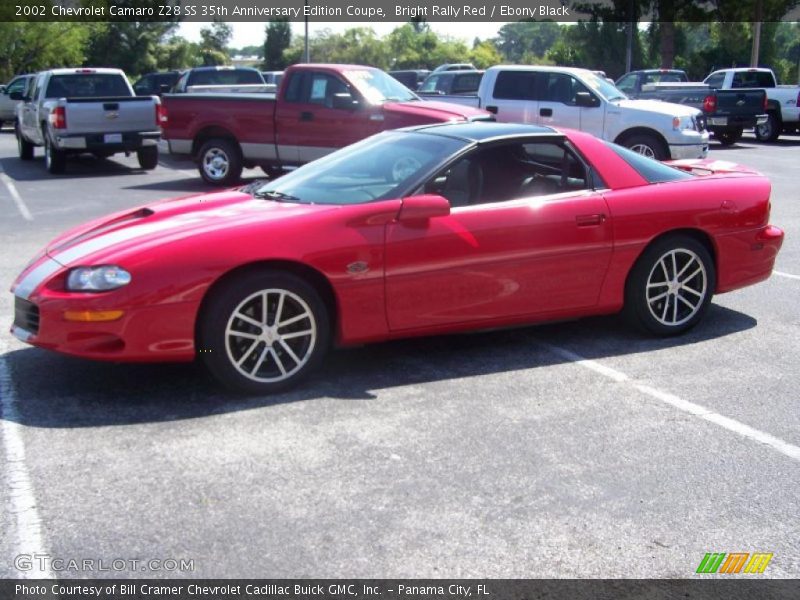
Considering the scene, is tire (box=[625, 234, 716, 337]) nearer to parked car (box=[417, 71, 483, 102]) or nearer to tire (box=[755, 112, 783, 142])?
parked car (box=[417, 71, 483, 102])

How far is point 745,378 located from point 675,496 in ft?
5.79

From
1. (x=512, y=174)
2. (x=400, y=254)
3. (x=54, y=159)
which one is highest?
(x=512, y=174)

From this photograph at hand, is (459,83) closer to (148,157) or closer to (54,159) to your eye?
(148,157)

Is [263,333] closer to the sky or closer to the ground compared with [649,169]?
closer to the ground

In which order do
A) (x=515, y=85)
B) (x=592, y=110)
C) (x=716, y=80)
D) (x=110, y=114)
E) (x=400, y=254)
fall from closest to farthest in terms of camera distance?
(x=400, y=254)
(x=592, y=110)
(x=110, y=114)
(x=515, y=85)
(x=716, y=80)

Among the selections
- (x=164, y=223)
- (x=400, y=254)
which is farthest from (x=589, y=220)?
(x=164, y=223)

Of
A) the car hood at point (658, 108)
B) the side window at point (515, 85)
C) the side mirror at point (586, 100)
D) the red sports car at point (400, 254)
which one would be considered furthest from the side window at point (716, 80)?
the red sports car at point (400, 254)

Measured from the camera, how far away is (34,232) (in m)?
10.5

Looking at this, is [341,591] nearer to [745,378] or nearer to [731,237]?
[745,378]

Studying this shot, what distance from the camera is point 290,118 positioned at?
14344 mm

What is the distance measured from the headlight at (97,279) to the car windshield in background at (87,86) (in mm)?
13246

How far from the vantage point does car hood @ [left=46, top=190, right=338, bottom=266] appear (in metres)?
5.02

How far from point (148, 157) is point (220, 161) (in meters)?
2.99

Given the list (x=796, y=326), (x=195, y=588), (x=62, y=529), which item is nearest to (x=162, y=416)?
(x=62, y=529)
